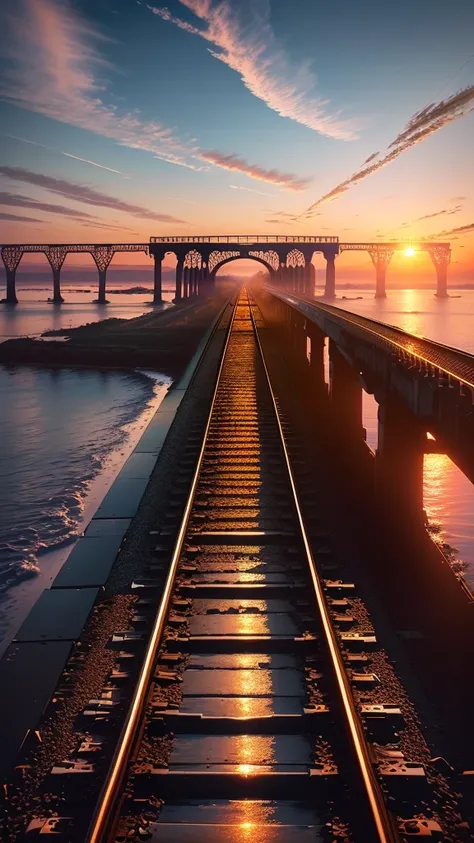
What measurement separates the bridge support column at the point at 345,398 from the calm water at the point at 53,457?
18.7ft

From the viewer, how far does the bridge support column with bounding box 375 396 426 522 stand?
10984mm

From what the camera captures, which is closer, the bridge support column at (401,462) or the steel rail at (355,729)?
the steel rail at (355,729)

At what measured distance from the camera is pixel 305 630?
6672mm

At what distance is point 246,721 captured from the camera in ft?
17.4

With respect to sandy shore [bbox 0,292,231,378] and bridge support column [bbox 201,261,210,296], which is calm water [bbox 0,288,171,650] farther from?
bridge support column [bbox 201,261,210,296]

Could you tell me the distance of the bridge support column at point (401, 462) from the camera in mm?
10984

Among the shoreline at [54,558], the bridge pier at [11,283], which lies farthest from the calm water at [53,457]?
the bridge pier at [11,283]

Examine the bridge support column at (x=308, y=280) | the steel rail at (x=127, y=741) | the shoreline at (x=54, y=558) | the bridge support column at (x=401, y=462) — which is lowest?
the shoreline at (x=54, y=558)

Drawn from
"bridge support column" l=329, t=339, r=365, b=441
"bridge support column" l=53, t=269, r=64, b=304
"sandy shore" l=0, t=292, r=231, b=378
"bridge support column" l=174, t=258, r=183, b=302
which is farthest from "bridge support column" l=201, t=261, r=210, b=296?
"bridge support column" l=329, t=339, r=365, b=441

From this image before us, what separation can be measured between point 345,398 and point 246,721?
13762 mm

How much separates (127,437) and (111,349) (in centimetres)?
2245

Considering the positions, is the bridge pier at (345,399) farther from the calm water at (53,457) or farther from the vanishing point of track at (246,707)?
the vanishing point of track at (246,707)

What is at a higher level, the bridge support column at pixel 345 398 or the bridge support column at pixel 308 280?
the bridge support column at pixel 308 280

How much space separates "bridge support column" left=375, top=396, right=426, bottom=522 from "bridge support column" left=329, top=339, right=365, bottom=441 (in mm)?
5813
